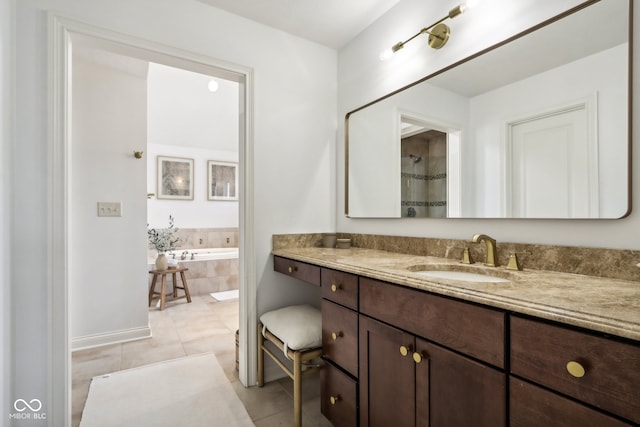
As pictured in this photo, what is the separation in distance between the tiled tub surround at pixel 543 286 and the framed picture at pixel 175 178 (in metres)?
4.19

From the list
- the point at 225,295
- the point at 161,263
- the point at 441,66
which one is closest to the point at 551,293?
the point at 441,66

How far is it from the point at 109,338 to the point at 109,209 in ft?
3.62

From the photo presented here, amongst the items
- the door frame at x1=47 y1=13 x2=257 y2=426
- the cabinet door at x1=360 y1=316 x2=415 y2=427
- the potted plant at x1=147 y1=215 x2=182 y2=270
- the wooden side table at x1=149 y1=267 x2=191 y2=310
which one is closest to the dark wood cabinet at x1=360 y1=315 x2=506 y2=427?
the cabinet door at x1=360 y1=316 x2=415 y2=427

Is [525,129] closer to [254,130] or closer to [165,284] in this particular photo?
[254,130]

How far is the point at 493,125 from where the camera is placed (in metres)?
1.47

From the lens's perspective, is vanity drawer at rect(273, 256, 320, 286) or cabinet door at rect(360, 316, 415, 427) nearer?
cabinet door at rect(360, 316, 415, 427)

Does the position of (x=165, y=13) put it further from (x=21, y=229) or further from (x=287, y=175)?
(x=21, y=229)

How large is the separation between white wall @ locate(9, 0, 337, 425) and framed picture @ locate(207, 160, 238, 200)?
12.5ft

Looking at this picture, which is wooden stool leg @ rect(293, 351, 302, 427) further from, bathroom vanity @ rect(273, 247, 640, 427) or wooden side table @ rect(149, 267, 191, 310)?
wooden side table @ rect(149, 267, 191, 310)

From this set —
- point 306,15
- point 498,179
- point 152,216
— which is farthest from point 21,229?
point 152,216

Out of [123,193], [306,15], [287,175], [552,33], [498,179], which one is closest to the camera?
[552,33]

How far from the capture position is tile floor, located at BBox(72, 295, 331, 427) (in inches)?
69.8

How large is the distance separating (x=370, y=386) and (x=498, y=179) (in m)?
1.07

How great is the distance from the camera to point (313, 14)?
2.00 meters
